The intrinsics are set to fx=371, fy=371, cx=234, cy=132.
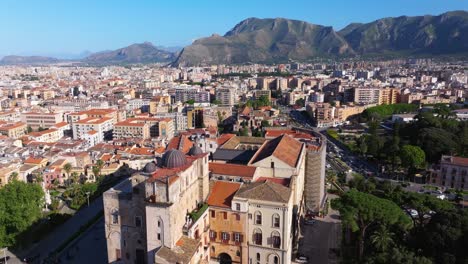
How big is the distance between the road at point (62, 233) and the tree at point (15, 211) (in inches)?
105

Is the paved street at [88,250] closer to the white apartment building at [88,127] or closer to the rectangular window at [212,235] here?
the rectangular window at [212,235]

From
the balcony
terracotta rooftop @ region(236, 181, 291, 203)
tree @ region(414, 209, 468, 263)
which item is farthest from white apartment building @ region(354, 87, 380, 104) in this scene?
the balcony

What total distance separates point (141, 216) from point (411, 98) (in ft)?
413

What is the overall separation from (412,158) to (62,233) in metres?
56.3

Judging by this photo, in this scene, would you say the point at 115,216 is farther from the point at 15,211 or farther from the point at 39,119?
the point at 39,119

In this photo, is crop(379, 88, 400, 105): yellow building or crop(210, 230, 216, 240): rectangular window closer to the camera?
crop(210, 230, 216, 240): rectangular window

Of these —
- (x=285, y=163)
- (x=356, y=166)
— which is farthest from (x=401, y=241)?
(x=356, y=166)

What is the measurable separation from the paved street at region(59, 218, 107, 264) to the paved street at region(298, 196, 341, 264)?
21.5m

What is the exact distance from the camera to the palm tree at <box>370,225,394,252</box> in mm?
33250

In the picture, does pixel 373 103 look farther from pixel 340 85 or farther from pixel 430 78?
pixel 430 78

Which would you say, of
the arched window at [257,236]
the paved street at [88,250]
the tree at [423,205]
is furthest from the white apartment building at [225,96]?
the arched window at [257,236]

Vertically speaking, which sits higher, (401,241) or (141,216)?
(141,216)

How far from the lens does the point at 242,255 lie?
35469 mm

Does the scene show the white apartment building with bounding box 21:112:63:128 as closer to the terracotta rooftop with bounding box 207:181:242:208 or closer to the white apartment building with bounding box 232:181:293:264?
the terracotta rooftop with bounding box 207:181:242:208
